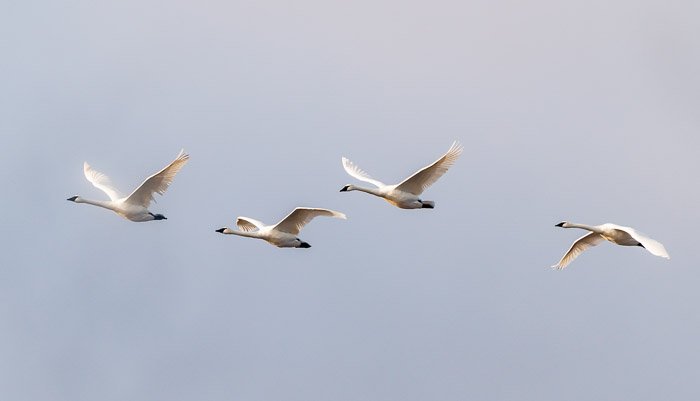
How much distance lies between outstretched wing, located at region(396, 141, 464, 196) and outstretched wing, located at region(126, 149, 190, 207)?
7847 mm

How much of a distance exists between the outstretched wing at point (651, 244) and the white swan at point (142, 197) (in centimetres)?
1546

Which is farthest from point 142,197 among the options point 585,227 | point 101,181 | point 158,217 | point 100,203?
point 585,227

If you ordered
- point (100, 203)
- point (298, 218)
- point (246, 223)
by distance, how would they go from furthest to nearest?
point (246, 223), point (100, 203), point (298, 218)

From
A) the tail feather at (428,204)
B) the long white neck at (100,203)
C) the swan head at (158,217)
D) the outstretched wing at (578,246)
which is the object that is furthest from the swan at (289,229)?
the outstretched wing at (578,246)

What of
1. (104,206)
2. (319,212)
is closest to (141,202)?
(104,206)

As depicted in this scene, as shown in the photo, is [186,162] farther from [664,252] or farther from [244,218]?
[664,252]

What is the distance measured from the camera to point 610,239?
2493 inches

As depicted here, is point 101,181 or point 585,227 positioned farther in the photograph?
point 101,181

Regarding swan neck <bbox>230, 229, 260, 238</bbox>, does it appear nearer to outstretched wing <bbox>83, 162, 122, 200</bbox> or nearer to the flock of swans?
the flock of swans

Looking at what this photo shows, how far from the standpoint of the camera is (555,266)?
66250 mm

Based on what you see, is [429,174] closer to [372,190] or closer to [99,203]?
[372,190]

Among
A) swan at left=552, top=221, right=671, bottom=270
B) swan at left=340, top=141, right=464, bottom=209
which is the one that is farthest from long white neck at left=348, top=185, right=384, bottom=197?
swan at left=552, top=221, right=671, bottom=270

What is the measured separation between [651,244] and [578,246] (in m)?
9.48

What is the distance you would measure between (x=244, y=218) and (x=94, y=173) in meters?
6.89
